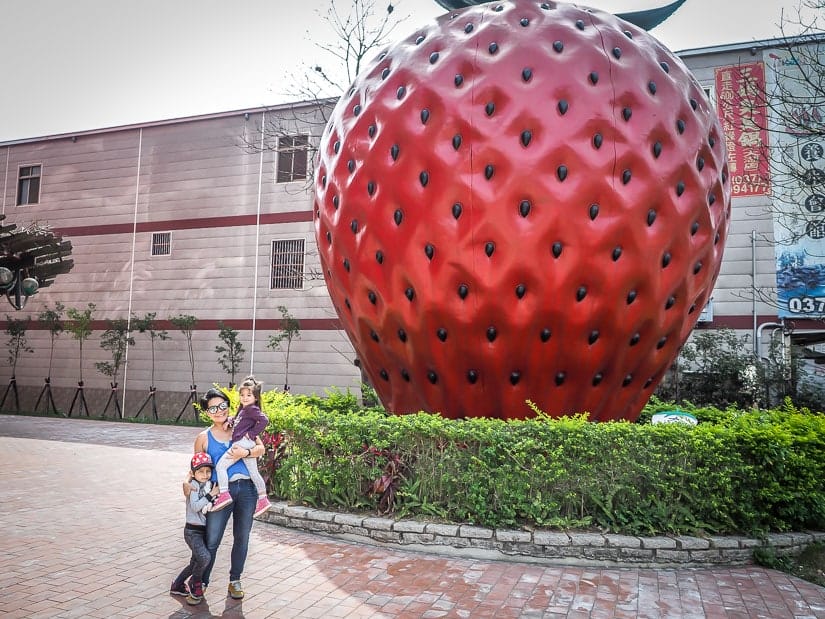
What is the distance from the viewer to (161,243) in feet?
65.3

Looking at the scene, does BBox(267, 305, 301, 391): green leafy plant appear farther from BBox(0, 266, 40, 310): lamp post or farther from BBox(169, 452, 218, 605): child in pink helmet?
BBox(169, 452, 218, 605): child in pink helmet

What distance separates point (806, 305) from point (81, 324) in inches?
820

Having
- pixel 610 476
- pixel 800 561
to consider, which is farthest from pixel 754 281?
pixel 610 476

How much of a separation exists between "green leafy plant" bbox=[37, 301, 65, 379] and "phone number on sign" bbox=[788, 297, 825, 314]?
71.5 feet

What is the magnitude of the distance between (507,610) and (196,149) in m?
18.8

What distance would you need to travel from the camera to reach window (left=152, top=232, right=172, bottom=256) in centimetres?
1978

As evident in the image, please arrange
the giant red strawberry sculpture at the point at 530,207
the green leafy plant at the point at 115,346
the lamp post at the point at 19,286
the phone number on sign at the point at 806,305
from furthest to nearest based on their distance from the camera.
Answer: the green leafy plant at the point at 115,346 < the lamp post at the point at 19,286 < the phone number on sign at the point at 806,305 < the giant red strawberry sculpture at the point at 530,207

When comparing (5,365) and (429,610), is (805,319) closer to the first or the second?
(429,610)

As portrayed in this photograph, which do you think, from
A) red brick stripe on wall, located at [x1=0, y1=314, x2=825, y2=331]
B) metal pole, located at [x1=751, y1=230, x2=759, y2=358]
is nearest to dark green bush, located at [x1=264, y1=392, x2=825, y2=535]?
red brick stripe on wall, located at [x1=0, y1=314, x2=825, y2=331]

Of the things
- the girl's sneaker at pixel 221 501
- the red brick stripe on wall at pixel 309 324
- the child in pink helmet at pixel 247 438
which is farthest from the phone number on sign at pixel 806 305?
the girl's sneaker at pixel 221 501

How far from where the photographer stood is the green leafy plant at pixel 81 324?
19781mm

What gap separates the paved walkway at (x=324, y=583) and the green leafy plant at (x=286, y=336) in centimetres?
1146

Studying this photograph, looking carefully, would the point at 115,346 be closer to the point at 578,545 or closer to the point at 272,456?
the point at 272,456

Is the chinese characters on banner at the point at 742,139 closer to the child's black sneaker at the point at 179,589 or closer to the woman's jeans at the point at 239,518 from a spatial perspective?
the woman's jeans at the point at 239,518
